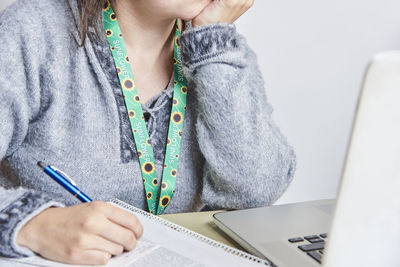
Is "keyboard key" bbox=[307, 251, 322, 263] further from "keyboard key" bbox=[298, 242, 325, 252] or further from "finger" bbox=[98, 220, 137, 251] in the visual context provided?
"finger" bbox=[98, 220, 137, 251]

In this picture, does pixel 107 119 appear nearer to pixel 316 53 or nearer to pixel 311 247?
pixel 311 247

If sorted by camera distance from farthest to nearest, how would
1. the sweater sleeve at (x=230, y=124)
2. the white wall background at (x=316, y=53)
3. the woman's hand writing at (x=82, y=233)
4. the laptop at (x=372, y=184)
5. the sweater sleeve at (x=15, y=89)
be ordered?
the white wall background at (x=316, y=53) < the sweater sleeve at (x=230, y=124) < the sweater sleeve at (x=15, y=89) < the woman's hand writing at (x=82, y=233) < the laptop at (x=372, y=184)

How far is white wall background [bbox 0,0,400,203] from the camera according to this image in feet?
5.83

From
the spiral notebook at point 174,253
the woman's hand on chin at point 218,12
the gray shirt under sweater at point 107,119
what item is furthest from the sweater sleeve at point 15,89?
the woman's hand on chin at point 218,12

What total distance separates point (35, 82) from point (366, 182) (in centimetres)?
66

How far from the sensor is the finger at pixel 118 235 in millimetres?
582

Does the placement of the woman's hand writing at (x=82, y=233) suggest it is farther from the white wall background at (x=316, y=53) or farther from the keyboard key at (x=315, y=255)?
the white wall background at (x=316, y=53)

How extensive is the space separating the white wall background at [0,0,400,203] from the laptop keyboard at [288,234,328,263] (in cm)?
118

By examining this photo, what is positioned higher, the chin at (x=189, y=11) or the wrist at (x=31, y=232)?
the chin at (x=189, y=11)

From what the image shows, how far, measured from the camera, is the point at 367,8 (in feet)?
5.87

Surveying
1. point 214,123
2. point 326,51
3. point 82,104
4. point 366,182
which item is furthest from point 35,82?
point 326,51

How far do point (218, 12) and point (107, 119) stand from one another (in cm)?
32

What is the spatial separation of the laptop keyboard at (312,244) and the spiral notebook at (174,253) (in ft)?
0.22

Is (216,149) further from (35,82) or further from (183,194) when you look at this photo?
(35,82)
